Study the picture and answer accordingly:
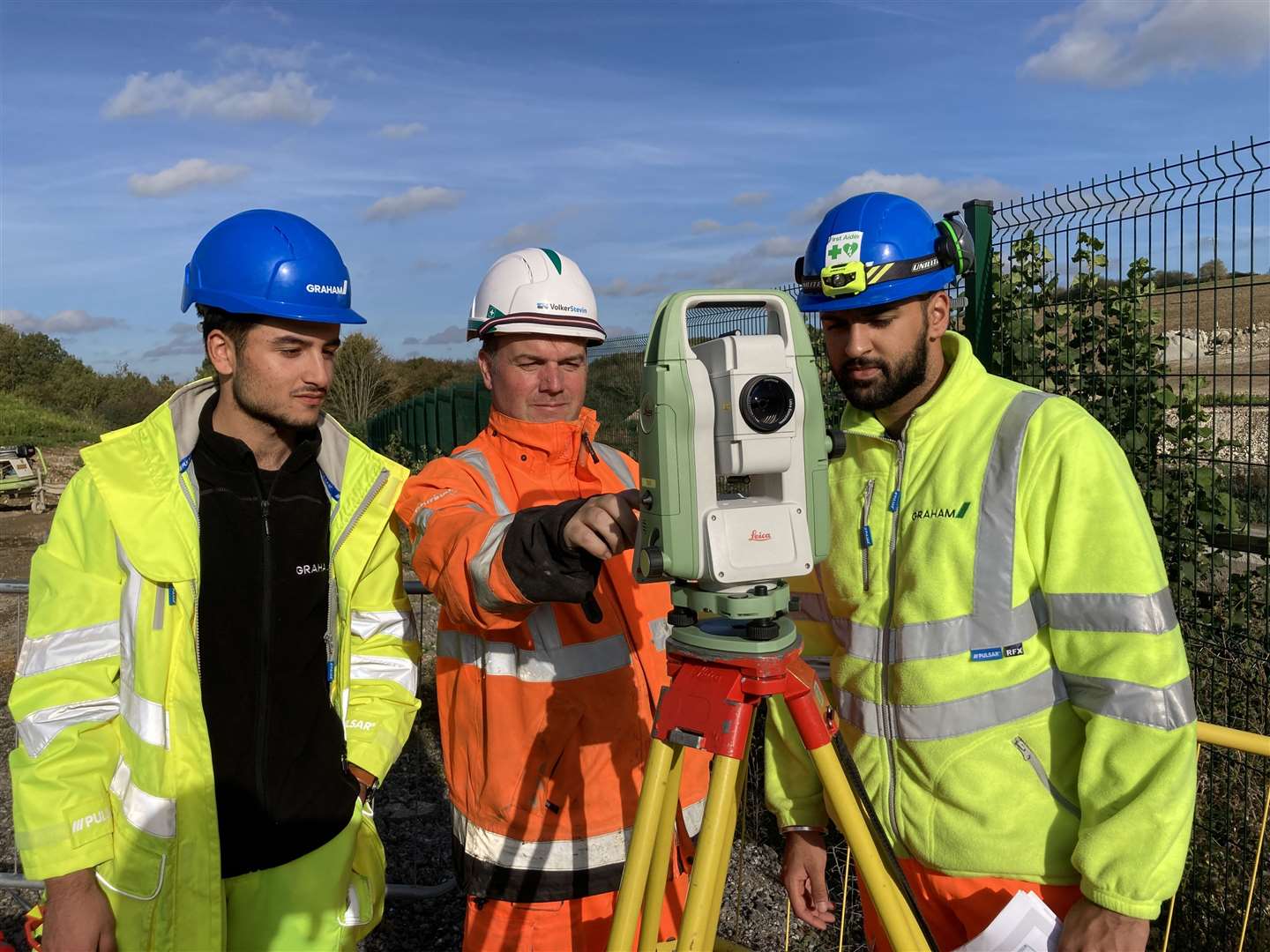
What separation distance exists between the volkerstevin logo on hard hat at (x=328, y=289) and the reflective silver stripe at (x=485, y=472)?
52 centimetres

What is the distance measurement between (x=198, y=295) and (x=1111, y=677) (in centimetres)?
228

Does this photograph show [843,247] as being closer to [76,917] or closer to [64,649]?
[64,649]

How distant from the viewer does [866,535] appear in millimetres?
2209

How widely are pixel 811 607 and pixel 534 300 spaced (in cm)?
109

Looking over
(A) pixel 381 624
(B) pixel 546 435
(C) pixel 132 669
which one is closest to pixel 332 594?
(A) pixel 381 624

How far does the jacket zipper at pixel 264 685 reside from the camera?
2332 millimetres

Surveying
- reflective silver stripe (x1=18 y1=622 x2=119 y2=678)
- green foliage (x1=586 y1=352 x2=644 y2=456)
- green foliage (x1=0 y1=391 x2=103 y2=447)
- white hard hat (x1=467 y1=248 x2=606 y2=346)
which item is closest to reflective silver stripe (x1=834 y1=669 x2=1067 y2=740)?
white hard hat (x1=467 y1=248 x2=606 y2=346)

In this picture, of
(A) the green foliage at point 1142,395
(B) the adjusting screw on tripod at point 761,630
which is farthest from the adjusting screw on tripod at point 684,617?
(A) the green foliage at point 1142,395

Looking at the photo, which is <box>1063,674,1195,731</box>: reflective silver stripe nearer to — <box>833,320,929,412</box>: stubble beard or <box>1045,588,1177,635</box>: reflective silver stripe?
<box>1045,588,1177,635</box>: reflective silver stripe

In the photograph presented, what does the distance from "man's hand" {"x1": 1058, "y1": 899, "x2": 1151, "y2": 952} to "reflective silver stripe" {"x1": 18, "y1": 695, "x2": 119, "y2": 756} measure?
214cm

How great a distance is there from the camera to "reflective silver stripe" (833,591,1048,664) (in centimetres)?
198

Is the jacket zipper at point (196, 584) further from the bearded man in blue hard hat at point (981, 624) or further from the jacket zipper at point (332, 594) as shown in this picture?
the bearded man in blue hard hat at point (981, 624)

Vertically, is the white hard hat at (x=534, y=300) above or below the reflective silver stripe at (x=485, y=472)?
above

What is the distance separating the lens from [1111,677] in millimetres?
1847
